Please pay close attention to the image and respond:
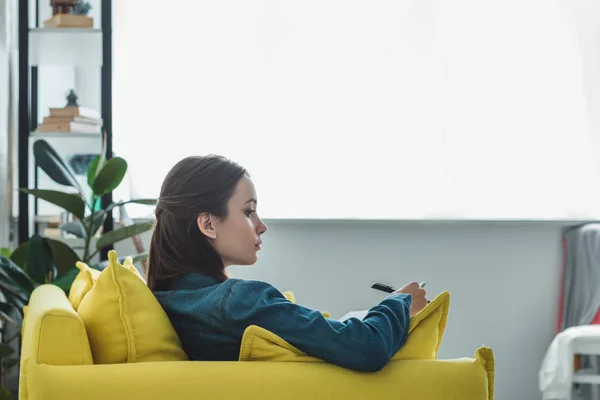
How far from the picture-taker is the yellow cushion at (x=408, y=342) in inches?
54.9

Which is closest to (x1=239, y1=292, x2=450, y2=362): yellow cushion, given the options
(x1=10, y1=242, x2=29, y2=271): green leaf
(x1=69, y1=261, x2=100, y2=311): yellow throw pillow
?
(x1=69, y1=261, x2=100, y2=311): yellow throw pillow

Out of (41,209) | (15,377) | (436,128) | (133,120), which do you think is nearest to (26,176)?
(41,209)

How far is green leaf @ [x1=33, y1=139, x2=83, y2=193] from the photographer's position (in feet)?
10.1

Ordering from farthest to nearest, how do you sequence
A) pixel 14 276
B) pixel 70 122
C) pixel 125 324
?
pixel 70 122, pixel 14 276, pixel 125 324

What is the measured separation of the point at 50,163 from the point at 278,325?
1.92 meters

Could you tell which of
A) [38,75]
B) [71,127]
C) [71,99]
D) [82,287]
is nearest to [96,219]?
[71,127]

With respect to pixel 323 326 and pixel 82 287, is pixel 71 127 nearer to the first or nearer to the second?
pixel 82 287

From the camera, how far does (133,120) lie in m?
3.76

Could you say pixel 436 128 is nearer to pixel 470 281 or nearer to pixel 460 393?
pixel 470 281

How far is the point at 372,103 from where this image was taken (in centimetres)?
380

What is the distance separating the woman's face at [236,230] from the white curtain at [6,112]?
2188 mm

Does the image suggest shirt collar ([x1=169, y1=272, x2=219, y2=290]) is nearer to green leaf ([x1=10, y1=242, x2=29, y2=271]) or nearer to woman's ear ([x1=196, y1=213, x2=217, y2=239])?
woman's ear ([x1=196, y1=213, x2=217, y2=239])

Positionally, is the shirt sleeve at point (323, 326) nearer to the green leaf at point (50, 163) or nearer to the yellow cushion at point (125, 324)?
the yellow cushion at point (125, 324)

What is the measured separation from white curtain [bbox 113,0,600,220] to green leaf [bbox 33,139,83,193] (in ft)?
2.08
